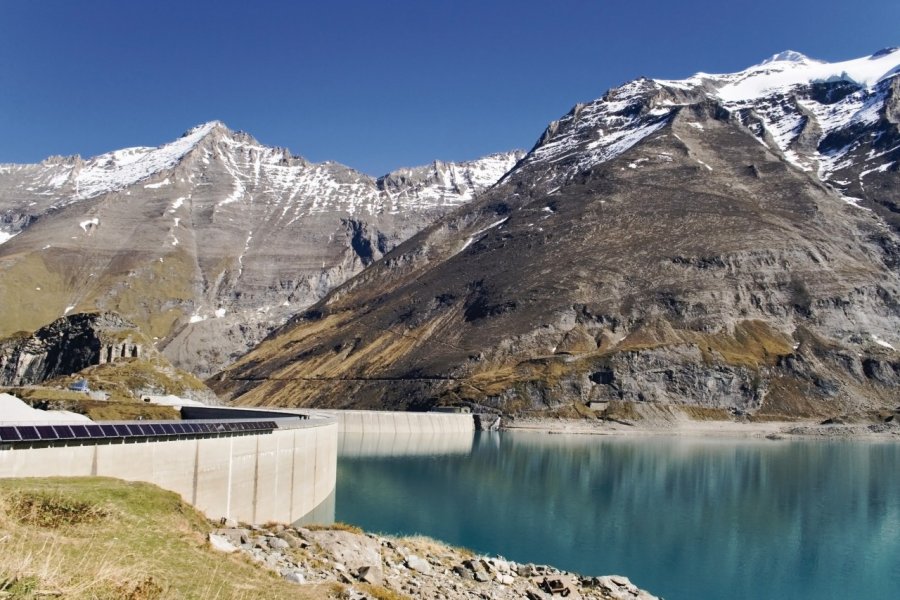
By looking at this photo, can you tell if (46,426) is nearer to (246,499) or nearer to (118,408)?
(246,499)

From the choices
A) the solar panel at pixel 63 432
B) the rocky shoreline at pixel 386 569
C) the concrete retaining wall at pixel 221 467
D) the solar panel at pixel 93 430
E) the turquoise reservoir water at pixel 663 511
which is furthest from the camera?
the turquoise reservoir water at pixel 663 511

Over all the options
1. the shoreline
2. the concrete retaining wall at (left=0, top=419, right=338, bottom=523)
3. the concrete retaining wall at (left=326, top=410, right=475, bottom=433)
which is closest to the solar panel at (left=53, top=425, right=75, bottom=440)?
the concrete retaining wall at (left=0, top=419, right=338, bottom=523)

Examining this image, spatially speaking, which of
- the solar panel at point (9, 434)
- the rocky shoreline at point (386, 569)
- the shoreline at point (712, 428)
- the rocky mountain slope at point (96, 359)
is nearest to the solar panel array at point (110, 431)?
the solar panel at point (9, 434)

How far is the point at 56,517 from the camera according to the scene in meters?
24.4

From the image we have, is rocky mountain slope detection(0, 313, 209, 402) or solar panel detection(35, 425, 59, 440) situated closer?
solar panel detection(35, 425, 59, 440)

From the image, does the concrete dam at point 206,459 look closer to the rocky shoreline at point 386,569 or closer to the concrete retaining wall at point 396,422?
the rocky shoreline at point 386,569

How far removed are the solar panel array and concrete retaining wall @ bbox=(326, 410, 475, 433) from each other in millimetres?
128809

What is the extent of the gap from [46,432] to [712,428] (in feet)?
590

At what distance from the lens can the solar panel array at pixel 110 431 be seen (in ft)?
117

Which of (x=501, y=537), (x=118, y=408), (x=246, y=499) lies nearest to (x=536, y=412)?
(x=118, y=408)

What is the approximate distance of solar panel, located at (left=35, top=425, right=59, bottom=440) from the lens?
36294 mm

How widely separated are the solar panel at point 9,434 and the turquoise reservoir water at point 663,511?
112ft

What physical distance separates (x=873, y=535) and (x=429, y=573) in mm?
57413

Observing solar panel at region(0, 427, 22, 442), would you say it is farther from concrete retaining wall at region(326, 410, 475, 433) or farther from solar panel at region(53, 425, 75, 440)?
concrete retaining wall at region(326, 410, 475, 433)
